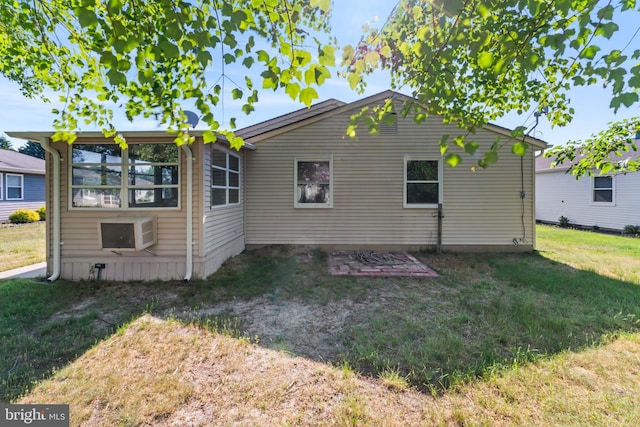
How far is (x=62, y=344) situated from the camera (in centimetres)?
292

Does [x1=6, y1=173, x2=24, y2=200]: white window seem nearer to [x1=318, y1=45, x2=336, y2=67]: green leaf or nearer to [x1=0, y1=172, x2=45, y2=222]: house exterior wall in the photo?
[x1=0, y1=172, x2=45, y2=222]: house exterior wall

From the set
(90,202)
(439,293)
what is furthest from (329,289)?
(90,202)

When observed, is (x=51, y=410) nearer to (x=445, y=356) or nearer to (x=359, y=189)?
(x=445, y=356)

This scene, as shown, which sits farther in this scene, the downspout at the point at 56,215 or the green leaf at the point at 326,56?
the downspout at the point at 56,215

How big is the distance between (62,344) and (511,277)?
22.5 ft

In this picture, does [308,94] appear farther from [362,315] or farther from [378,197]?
[378,197]

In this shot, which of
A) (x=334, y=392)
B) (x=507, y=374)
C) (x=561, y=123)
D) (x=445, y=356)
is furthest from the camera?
(x=561, y=123)

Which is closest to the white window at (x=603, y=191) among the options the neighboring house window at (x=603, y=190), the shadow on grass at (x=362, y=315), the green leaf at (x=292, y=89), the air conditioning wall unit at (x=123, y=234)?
the neighboring house window at (x=603, y=190)

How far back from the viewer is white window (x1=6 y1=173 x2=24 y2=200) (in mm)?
13250

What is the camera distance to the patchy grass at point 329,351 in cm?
206

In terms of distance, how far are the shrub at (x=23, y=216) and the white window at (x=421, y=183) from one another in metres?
16.9

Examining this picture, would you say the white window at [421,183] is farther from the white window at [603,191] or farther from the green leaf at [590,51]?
the white window at [603,191]

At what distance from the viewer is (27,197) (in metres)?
14.3

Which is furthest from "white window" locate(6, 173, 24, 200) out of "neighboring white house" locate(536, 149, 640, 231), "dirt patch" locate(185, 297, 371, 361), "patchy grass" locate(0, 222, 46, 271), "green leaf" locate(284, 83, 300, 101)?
"neighboring white house" locate(536, 149, 640, 231)
